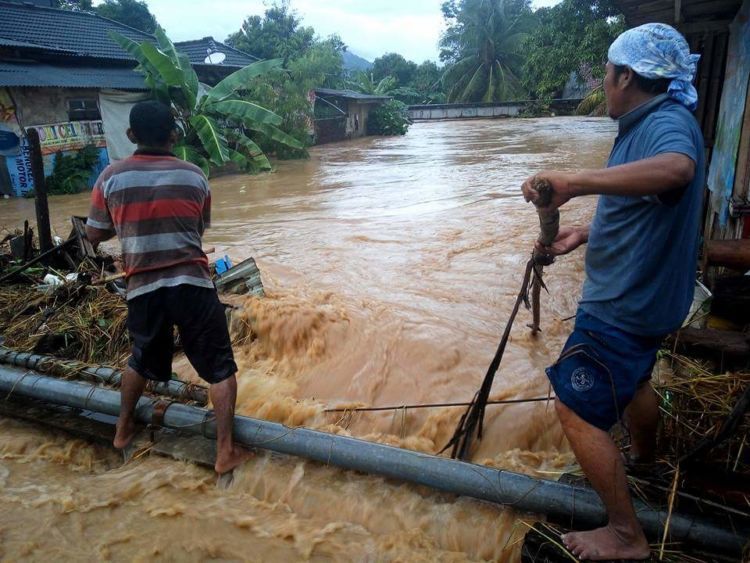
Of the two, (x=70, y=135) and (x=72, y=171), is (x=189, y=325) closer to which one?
(x=72, y=171)

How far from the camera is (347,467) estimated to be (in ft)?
9.24

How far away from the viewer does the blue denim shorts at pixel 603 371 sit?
196 centimetres

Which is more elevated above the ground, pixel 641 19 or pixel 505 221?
pixel 641 19

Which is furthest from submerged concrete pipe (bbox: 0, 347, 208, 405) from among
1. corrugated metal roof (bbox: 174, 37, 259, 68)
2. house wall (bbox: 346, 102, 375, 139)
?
house wall (bbox: 346, 102, 375, 139)

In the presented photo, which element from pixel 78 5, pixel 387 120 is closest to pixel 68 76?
pixel 387 120

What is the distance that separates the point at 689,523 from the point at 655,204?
122 cm

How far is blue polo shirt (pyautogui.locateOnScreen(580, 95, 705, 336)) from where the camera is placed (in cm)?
180

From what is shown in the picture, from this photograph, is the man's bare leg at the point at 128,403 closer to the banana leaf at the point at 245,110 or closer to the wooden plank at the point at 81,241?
the wooden plank at the point at 81,241

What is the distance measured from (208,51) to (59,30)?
210 inches

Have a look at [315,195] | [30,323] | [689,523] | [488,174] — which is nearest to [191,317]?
[689,523]

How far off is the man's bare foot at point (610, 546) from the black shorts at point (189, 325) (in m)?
1.87

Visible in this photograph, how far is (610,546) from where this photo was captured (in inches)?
78.3

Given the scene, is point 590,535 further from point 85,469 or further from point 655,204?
point 85,469

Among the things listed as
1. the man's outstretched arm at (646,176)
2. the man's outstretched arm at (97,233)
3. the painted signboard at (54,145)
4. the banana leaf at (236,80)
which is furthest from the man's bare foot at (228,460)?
the banana leaf at (236,80)
